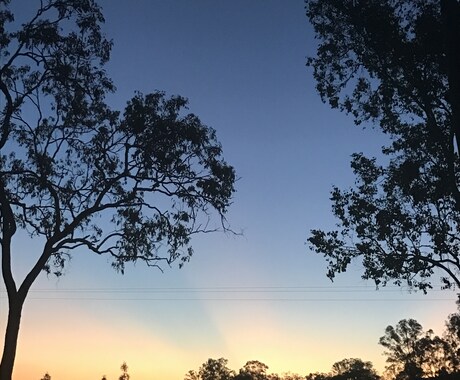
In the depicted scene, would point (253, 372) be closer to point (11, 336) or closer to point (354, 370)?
point (354, 370)

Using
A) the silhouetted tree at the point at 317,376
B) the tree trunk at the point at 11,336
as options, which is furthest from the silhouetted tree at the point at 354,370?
the tree trunk at the point at 11,336

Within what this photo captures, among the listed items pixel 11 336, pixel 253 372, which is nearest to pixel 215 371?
pixel 253 372

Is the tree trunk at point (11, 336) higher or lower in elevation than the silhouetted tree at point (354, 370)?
lower

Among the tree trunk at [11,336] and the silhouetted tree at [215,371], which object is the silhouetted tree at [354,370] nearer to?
the silhouetted tree at [215,371]

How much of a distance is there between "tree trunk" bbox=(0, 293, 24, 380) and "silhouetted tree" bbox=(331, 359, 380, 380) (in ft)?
225

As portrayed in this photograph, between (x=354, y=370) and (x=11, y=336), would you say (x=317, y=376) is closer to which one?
(x=354, y=370)

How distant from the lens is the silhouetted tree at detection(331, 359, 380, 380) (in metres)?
82.2

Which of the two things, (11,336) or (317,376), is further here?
(317,376)

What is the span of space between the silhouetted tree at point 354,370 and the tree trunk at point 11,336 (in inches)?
2703

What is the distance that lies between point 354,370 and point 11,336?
78.8 meters

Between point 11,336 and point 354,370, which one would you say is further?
point 354,370

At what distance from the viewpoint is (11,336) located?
1572 centimetres

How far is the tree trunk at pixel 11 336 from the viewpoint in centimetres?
1539

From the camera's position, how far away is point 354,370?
283 ft
